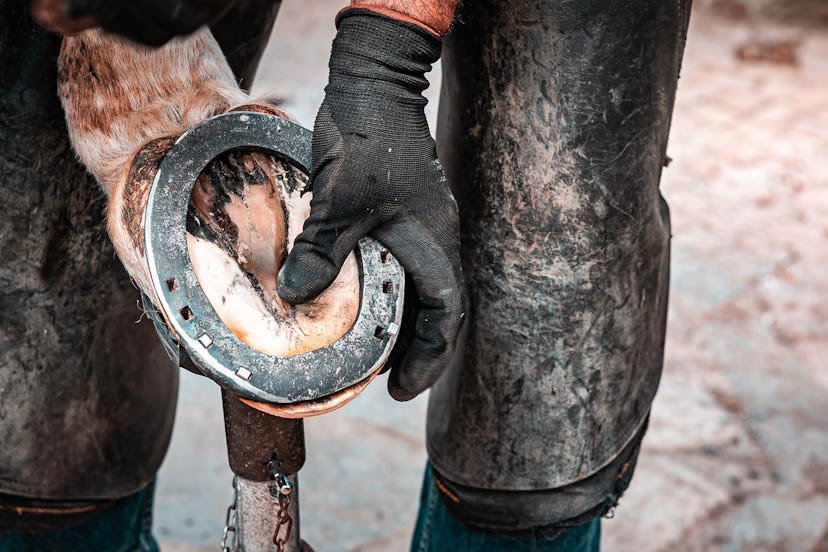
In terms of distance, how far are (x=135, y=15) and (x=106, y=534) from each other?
0.79 meters

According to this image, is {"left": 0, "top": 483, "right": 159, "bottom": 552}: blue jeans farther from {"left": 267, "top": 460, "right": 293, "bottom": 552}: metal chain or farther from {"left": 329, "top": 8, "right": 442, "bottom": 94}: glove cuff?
{"left": 329, "top": 8, "right": 442, "bottom": 94}: glove cuff

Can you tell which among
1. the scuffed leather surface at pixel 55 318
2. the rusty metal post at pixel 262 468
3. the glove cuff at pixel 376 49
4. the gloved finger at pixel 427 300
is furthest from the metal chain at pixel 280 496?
the glove cuff at pixel 376 49

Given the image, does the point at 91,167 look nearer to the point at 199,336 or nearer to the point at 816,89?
the point at 199,336

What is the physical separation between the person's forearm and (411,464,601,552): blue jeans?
0.61 m

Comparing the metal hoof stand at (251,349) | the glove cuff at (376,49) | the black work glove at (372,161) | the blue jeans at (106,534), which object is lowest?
the blue jeans at (106,534)

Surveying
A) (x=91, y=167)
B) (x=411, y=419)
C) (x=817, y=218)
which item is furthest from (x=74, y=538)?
(x=817, y=218)

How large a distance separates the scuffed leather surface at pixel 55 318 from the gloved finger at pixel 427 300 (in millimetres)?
346

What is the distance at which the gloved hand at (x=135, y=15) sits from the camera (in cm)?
67

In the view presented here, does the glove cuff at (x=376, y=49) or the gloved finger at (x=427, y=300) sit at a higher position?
the glove cuff at (x=376, y=49)

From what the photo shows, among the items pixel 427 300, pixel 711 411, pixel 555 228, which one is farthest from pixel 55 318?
pixel 711 411

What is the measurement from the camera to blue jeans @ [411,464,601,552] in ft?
4.00

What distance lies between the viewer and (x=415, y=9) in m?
0.91

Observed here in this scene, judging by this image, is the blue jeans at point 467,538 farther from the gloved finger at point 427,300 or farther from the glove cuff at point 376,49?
the glove cuff at point 376,49

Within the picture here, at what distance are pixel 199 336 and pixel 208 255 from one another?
0.09 meters
